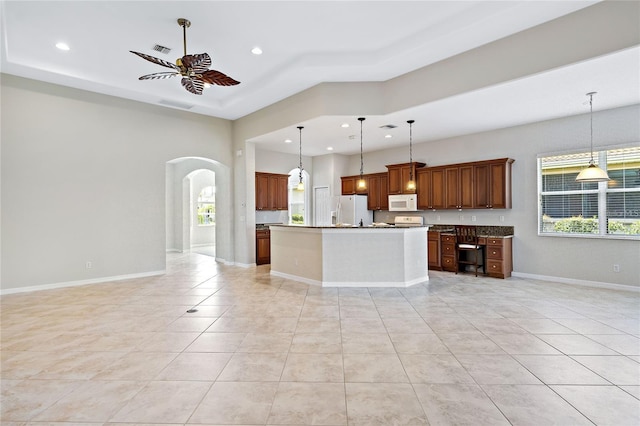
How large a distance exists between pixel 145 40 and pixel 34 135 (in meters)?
2.90

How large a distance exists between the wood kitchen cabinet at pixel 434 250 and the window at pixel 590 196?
1.98 metres

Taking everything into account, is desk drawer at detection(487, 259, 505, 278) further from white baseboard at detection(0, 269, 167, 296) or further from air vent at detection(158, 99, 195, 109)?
air vent at detection(158, 99, 195, 109)

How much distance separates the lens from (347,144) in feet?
27.4

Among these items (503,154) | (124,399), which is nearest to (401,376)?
(124,399)

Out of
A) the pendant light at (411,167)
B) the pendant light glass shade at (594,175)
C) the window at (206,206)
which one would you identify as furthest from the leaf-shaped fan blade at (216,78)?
the window at (206,206)

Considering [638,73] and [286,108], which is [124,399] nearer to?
[286,108]

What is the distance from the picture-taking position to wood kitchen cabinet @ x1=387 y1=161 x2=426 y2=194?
802 centimetres

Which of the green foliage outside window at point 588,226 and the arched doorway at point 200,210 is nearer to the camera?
the green foliage outside window at point 588,226

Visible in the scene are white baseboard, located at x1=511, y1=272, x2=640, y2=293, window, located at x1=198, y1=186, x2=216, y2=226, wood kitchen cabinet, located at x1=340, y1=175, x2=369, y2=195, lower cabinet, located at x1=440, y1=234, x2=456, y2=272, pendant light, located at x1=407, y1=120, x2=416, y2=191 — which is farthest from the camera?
window, located at x1=198, y1=186, x2=216, y2=226

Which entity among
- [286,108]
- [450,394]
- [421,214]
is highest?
[286,108]

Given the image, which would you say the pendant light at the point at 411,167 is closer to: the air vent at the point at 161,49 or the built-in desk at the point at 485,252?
the built-in desk at the point at 485,252

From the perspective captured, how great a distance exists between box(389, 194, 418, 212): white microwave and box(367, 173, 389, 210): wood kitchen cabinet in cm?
31

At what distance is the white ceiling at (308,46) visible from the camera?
3816mm

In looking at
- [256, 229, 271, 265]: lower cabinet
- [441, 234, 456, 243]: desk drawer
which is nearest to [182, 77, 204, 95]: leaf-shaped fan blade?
[256, 229, 271, 265]: lower cabinet
